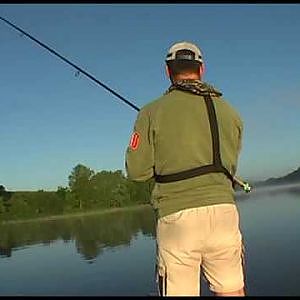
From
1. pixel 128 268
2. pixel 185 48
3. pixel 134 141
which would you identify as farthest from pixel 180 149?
pixel 128 268

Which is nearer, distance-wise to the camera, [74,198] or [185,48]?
[185,48]

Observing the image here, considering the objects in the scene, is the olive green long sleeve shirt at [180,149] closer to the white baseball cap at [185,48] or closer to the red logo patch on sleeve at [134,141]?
the red logo patch on sleeve at [134,141]

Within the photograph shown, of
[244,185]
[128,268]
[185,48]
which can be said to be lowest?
[128,268]

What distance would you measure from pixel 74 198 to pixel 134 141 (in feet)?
237

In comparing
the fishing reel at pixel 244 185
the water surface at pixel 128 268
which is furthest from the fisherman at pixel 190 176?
the water surface at pixel 128 268

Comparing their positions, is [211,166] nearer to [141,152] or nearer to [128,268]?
[141,152]

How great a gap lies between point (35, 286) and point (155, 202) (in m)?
15.5

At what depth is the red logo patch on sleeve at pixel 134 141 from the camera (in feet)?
9.75

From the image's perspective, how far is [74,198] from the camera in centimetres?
7425

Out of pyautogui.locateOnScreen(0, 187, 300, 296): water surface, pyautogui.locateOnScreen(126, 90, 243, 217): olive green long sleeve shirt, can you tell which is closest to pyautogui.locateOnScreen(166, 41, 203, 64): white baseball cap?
pyautogui.locateOnScreen(126, 90, 243, 217): olive green long sleeve shirt

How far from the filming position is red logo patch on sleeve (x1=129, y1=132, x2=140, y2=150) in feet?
9.75

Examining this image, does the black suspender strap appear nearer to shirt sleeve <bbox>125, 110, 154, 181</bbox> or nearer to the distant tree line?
shirt sleeve <bbox>125, 110, 154, 181</bbox>

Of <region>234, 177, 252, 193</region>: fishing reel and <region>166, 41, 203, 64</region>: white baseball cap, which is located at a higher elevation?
<region>166, 41, 203, 64</region>: white baseball cap

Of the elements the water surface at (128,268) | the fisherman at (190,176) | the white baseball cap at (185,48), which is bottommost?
the water surface at (128,268)
